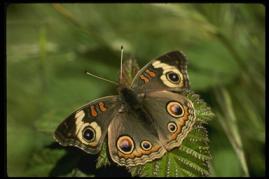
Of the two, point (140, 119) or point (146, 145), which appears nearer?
point (146, 145)

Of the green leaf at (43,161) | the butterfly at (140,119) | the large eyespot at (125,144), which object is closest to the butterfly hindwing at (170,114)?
the butterfly at (140,119)

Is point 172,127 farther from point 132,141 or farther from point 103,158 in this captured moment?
point 103,158

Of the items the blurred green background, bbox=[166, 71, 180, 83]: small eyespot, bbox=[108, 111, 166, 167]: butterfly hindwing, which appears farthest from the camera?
the blurred green background

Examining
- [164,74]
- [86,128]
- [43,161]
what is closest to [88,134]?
[86,128]

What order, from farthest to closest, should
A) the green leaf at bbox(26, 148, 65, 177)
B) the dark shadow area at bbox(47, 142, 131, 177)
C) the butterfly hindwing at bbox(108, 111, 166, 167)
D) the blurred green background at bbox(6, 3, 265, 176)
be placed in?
the blurred green background at bbox(6, 3, 265, 176) < the green leaf at bbox(26, 148, 65, 177) < the dark shadow area at bbox(47, 142, 131, 177) < the butterfly hindwing at bbox(108, 111, 166, 167)

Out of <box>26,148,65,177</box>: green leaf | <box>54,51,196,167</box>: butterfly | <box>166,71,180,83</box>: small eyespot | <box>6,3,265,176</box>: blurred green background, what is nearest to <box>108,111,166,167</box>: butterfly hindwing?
<box>54,51,196,167</box>: butterfly

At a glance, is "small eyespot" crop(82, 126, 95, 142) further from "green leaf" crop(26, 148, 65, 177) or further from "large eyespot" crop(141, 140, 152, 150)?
"green leaf" crop(26, 148, 65, 177)

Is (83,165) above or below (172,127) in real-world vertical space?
below

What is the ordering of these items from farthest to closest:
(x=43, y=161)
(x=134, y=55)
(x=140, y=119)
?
1. (x=134, y=55)
2. (x=43, y=161)
3. (x=140, y=119)
